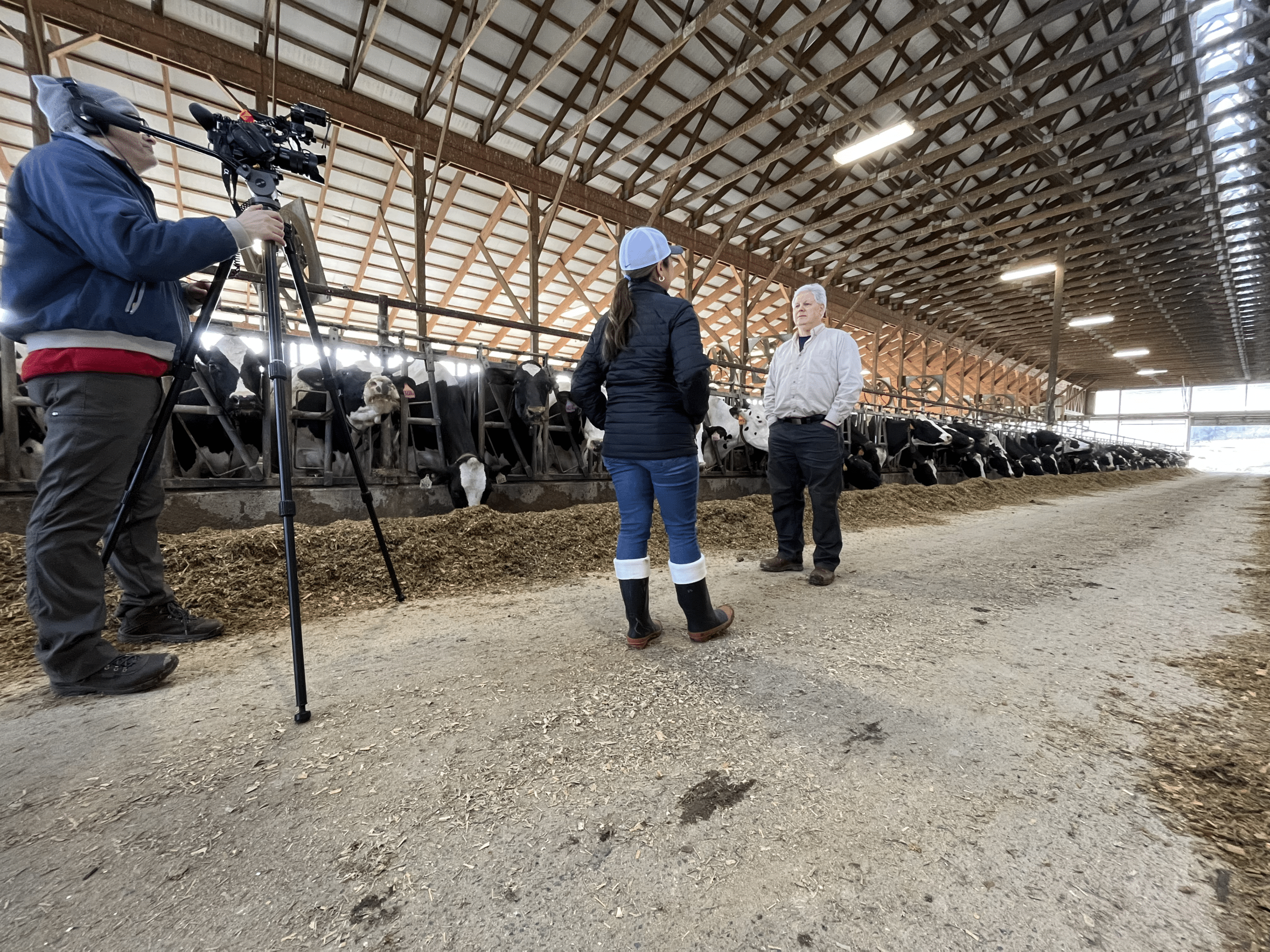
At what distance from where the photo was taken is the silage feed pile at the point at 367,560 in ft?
8.04

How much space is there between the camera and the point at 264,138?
1848 mm

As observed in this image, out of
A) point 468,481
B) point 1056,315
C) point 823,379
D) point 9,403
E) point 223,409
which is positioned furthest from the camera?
point 1056,315

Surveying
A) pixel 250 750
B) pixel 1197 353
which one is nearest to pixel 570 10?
pixel 250 750

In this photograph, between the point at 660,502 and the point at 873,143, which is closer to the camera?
the point at 660,502

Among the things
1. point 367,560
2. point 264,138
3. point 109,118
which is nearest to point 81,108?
point 109,118

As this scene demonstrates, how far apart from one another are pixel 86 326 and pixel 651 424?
1782 millimetres

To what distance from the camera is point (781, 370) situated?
3.63 meters

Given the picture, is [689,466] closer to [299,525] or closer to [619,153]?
[299,525]

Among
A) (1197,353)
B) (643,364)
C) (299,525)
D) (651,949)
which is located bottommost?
(651,949)

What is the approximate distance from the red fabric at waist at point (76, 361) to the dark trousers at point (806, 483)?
302cm

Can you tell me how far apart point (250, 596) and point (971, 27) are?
13474mm

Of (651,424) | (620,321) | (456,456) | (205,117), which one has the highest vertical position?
(205,117)

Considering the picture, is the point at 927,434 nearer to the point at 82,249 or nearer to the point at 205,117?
the point at 205,117

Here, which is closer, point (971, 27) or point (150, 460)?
point (150, 460)
